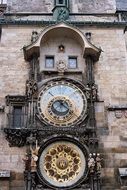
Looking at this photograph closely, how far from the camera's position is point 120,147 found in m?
12.2

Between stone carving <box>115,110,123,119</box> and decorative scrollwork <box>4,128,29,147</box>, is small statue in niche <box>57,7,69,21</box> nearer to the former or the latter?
stone carving <box>115,110,123,119</box>

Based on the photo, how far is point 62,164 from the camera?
1188cm

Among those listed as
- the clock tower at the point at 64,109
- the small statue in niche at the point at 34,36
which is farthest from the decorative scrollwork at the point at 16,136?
the small statue in niche at the point at 34,36

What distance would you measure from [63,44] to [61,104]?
2369mm

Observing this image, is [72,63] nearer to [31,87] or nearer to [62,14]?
[31,87]

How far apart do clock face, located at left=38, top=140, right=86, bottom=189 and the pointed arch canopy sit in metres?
3.17

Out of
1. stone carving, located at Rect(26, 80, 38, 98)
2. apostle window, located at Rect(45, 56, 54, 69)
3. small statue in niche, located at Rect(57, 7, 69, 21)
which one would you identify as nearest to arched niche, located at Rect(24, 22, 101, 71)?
apostle window, located at Rect(45, 56, 54, 69)

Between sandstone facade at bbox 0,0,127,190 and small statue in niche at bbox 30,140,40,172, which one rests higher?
sandstone facade at bbox 0,0,127,190

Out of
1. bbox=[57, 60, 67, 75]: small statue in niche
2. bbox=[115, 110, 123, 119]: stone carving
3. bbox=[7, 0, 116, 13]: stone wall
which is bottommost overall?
bbox=[115, 110, 123, 119]: stone carving

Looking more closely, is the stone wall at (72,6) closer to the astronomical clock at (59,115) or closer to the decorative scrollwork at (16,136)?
the astronomical clock at (59,115)

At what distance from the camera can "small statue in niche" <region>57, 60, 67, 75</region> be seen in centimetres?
1339

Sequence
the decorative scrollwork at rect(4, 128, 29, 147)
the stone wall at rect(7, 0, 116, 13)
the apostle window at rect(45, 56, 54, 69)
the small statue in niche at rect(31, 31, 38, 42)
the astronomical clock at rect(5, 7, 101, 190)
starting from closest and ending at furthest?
1. the astronomical clock at rect(5, 7, 101, 190)
2. the decorative scrollwork at rect(4, 128, 29, 147)
3. the apostle window at rect(45, 56, 54, 69)
4. the small statue in niche at rect(31, 31, 38, 42)
5. the stone wall at rect(7, 0, 116, 13)

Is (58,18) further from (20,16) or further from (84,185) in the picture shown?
(84,185)

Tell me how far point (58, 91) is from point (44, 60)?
137 cm
